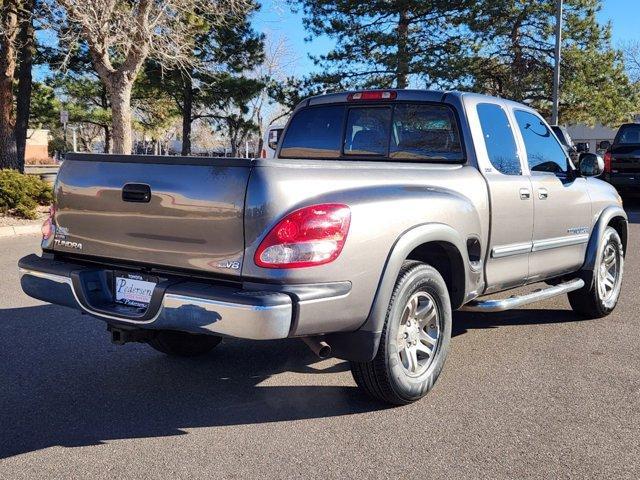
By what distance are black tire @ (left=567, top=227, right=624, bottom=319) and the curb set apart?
9607 mm

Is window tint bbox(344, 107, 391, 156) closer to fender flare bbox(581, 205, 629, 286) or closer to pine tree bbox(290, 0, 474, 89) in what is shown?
fender flare bbox(581, 205, 629, 286)

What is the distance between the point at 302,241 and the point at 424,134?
2.00m

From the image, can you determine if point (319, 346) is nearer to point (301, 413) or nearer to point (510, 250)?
point (301, 413)

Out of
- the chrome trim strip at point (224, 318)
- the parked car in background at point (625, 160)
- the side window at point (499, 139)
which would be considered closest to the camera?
the chrome trim strip at point (224, 318)

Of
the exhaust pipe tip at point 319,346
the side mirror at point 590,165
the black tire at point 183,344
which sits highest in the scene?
the side mirror at point 590,165

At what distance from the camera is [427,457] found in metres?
3.27

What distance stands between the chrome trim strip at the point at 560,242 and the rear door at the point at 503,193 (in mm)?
160

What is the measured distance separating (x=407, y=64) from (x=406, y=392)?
72.3 feet

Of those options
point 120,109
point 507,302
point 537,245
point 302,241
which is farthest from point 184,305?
point 120,109

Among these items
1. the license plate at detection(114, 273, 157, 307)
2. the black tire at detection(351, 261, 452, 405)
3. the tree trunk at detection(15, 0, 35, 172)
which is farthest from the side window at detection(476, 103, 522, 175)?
the tree trunk at detection(15, 0, 35, 172)

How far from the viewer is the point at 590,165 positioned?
566 cm

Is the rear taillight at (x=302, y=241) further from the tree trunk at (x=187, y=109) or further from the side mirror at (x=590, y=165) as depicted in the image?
the tree trunk at (x=187, y=109)

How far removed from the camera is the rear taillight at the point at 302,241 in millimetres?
3227

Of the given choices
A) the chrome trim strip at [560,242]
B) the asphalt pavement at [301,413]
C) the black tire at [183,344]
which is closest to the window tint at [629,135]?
the chrome trim strip at [560,242]
